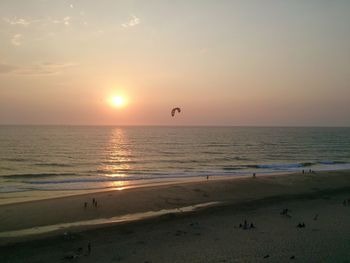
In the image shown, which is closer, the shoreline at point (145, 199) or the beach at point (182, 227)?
the beach at point (182, 227)

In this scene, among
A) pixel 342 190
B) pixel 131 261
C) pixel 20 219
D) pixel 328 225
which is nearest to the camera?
pixel 131 261

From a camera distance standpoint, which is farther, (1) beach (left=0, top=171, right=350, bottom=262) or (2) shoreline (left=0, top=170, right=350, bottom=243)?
(2) shoreline (left=0, top=170, right=350, bottom=243)

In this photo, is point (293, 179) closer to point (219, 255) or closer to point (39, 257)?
point (219, 255)

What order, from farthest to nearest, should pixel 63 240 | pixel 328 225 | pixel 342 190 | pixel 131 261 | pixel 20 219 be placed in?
pixel 342 190 → pixel 20 219 → pixel 328 225 → pixel 63 240 → pixel 131 261

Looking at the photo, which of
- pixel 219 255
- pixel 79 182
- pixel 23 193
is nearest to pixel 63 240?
pixel 219 255

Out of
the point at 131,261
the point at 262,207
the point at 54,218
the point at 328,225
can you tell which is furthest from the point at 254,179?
the point at 131,261

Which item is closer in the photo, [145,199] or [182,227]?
[182,227]

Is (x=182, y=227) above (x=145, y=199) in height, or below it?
above

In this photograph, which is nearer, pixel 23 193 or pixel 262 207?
pixel 262 207
